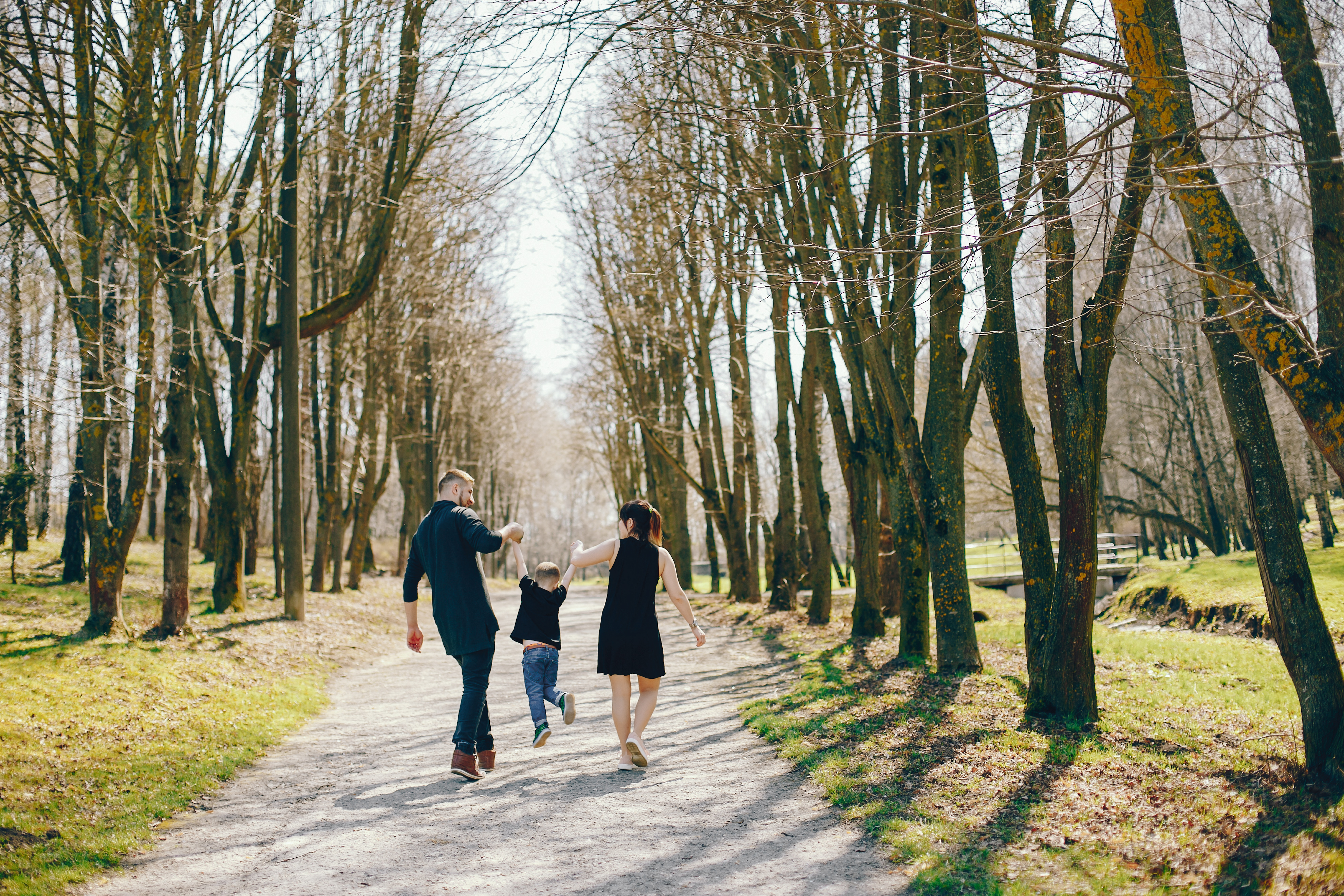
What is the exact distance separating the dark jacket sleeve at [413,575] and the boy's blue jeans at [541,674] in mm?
974

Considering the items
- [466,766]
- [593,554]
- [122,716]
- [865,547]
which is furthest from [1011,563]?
[122,716]

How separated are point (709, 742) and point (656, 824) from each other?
2209mm

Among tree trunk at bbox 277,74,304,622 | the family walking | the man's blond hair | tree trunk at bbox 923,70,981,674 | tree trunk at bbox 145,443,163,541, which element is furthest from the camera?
tree trunk at bbox 145,443,163,541

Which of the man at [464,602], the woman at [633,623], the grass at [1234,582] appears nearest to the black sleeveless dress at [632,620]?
the woman at [633,623]

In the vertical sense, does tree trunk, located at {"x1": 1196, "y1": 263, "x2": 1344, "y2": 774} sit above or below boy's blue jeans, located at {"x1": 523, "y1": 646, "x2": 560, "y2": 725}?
above

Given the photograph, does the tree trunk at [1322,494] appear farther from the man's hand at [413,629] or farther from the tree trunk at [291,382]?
the man's hand at [413,629]

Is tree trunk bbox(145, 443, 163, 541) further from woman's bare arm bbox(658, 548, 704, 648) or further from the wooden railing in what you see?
the wooden railing

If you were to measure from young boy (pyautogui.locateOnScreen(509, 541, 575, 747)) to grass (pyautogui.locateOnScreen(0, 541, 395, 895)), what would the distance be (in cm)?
220

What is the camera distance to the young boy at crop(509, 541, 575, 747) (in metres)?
6.58

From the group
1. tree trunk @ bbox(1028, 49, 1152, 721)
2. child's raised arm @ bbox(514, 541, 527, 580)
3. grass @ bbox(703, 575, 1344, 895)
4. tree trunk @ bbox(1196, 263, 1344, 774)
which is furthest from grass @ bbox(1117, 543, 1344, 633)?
child's raised arm @ bbox(514, 541, 527, 580)

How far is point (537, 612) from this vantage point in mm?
6621

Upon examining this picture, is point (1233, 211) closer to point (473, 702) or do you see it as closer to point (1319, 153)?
point (1319, 153)

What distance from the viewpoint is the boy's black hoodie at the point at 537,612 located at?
6602 mm

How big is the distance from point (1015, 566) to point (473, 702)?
28.6 meters
